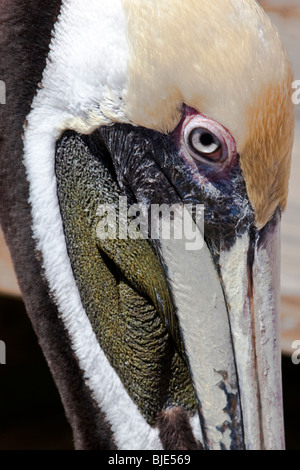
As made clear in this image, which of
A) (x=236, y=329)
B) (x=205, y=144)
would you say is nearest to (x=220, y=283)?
(x=236, y=329)

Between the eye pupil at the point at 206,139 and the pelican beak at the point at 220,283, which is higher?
the eye pupil at the point at 206,139

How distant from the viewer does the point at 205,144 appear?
3.25 ft

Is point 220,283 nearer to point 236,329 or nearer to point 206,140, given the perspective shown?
point 236,329

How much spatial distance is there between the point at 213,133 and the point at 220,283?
0.23 meters

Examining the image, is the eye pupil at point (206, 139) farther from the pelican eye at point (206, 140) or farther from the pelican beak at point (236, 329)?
the pelican beak at point (236, 329)

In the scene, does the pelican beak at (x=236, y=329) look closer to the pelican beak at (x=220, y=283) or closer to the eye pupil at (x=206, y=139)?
the pelican beak at (x=220, y=283)

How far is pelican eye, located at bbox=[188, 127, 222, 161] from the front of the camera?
0.98m

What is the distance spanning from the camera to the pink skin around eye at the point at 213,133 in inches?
38.0

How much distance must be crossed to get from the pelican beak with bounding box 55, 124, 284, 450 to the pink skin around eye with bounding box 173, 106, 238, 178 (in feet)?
0.04

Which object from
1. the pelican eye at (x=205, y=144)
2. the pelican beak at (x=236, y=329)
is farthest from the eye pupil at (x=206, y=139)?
the pelican beak at (x=236, y=329)

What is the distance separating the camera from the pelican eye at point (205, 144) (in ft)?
3.21

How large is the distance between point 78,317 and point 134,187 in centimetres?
30
